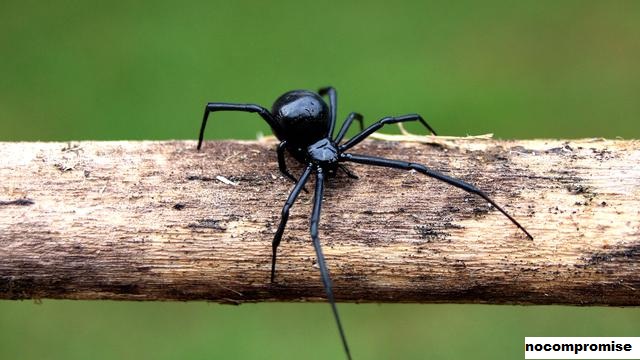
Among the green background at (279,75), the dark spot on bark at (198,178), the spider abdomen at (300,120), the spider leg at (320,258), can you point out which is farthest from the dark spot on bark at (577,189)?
the green background at (279,75)

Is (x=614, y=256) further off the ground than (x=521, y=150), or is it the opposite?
(x=521, y=150)

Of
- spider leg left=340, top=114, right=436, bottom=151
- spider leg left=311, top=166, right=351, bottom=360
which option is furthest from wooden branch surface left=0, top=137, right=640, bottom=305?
spider leg left=340, top=114, right=436, bottom=151

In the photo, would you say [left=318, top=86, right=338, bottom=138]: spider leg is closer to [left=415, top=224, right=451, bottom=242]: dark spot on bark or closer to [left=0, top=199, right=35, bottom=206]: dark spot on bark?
[left=415, top=224, right=451, bottom=242]: dark spot on bark

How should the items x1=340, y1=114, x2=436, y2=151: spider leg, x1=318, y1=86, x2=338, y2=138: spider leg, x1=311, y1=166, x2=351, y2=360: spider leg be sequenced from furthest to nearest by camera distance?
x1=318, y1=86, x2=338, y2=138: spider leg < x1=340, y1=114, x2=436, y2=151: spider leg < x1=311, y1=166, x2=351, y2=360: spider leg

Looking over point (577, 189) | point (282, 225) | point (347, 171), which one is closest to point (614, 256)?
Result: point (577, 189)

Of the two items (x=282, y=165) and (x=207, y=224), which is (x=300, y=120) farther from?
(x=207, y=224)
